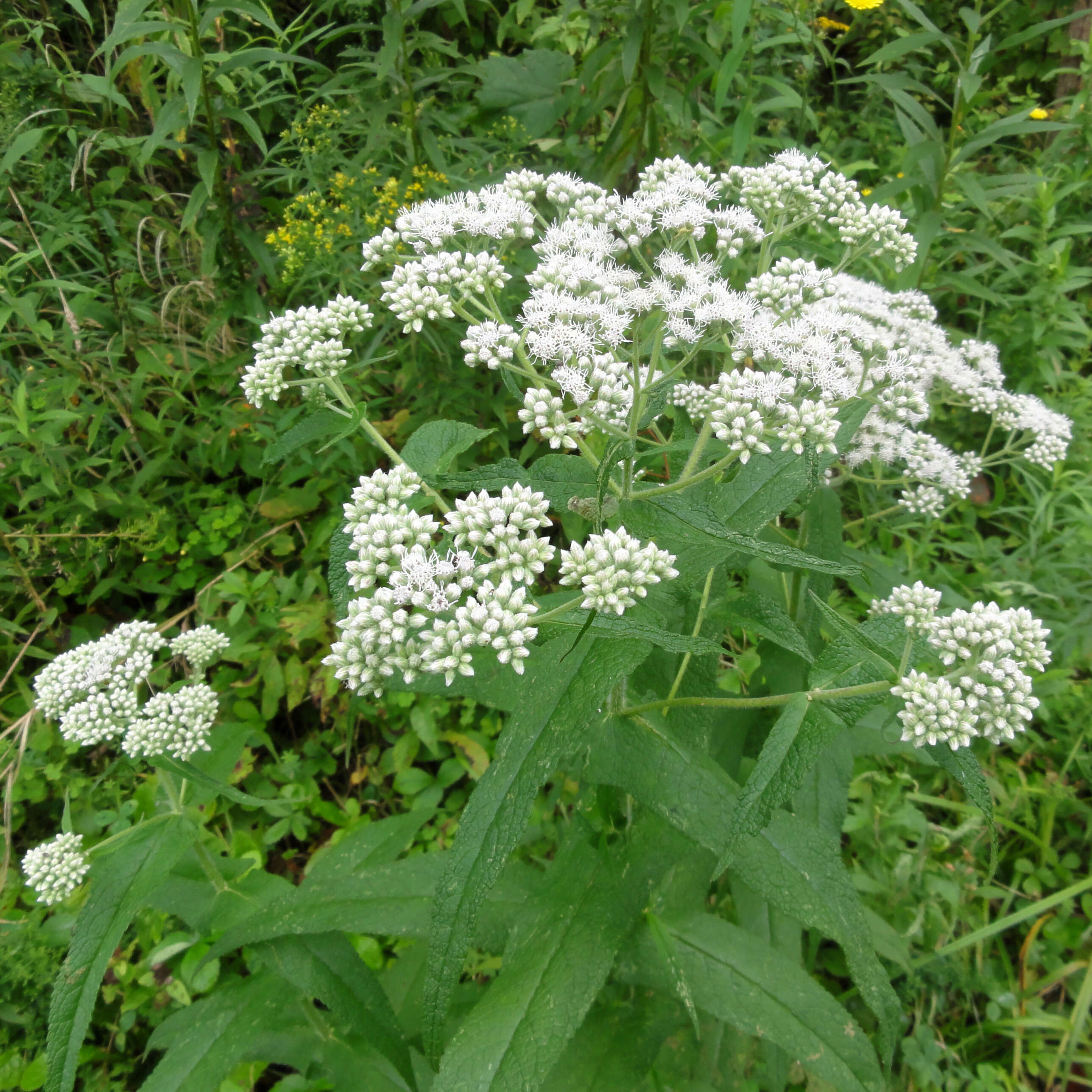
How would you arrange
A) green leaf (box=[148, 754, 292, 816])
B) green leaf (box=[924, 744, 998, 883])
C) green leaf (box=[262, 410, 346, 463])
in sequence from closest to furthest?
green leaf (box=[924, 744, 998, 883]) → green leaf (box=[262, 410, 346, 463]) → green leaf (box=[148, 754, 292, 816])

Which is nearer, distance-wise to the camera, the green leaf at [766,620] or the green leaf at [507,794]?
the green leaf at [507,794]

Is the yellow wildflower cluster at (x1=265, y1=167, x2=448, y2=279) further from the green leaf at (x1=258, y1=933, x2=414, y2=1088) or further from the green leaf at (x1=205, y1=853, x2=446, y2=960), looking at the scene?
the green leaf at (x1=258, y1=933, x2=414, y2=1088)

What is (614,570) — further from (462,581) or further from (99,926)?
(99,926)

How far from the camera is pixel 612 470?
2146mm

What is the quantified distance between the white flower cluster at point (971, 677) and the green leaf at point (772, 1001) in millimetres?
893

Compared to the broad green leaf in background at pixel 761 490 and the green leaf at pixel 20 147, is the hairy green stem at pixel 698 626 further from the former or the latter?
the green leaf at pixel 20 147

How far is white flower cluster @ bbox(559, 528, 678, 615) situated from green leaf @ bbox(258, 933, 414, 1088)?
1.39m

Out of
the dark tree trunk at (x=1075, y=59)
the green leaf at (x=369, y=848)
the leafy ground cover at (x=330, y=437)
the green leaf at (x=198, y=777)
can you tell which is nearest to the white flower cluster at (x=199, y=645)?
the leafy ground cover at (x=330, y=437)

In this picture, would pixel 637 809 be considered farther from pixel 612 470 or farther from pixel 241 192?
pixel 241 192

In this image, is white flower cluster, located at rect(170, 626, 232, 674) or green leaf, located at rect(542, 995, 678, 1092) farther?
white flower cluster, located at rect(170, 626, 232, 674)

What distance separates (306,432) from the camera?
222 centimetres

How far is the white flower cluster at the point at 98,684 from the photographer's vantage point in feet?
8.23

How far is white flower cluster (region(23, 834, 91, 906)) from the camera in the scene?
2453 millimetres

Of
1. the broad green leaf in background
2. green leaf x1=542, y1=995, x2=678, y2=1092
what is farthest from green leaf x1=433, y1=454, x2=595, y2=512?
green leaf x1=542, y1=995, x2=678, y2=1092
